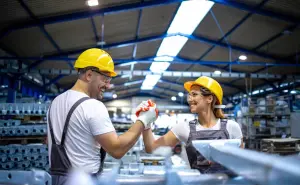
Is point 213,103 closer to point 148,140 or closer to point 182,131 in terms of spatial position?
point 182,131

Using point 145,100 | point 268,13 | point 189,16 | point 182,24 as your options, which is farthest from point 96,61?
point 182,24

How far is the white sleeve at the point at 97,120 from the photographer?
6.48 feet

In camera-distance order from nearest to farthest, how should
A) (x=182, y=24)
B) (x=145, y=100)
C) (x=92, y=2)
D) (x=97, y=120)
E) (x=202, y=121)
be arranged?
(x=97, y=120) → (x=202, y=121) → (x=145, y=100) → (x=92, y=2) → (x=182, y=24)

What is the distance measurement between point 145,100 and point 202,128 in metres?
3.05

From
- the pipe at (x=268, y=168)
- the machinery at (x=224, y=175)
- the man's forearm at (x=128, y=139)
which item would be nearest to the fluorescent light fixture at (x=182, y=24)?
the man's forearm at (x=128, y=139)

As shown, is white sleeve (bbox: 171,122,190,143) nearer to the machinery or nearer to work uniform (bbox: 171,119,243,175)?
work uniform (bbox: 171,119,243,175)

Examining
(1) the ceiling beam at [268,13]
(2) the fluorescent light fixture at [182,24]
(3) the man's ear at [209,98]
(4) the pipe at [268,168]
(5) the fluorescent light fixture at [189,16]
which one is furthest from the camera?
(2) the fluorescent light fixture at [182,24]

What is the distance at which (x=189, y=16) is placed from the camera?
11633mm

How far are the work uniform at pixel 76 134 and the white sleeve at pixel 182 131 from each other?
4.03 feet

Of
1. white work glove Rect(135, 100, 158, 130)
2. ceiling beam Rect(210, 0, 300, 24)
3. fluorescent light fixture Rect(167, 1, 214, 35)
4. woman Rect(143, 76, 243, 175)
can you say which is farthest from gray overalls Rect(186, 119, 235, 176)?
fluorescent light fixture Rect(167, 1, 214, 35)

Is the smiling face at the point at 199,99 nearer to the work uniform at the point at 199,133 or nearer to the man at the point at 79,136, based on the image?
the work uniform at the point at 199,133

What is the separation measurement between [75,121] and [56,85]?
18.1 metres

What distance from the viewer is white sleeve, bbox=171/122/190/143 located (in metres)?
3.08

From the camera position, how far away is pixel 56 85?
19.2 m
